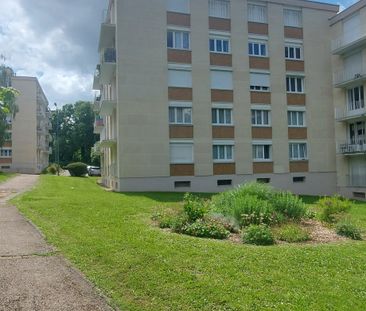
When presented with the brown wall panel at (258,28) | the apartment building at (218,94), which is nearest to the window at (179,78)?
the apartment building at (218,94)

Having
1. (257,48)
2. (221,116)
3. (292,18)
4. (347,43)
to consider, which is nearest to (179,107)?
(221,116)

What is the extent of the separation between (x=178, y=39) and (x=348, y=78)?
13710 millimetres

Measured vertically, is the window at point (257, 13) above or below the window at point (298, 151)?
above

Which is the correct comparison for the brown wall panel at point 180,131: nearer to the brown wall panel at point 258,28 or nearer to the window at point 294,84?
the window at point 294,84

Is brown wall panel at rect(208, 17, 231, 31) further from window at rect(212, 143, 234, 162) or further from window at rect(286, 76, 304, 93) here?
→ window at rect(212, 143, 234, 162)

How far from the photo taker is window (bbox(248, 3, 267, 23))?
3316 cm

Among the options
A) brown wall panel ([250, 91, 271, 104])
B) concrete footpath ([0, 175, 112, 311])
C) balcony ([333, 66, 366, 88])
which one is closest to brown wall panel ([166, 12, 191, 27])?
brown wall panel ([250, 91, 271, 104])

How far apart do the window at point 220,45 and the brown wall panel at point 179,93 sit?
389cm

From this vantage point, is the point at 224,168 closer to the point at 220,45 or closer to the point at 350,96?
the point at 220,45

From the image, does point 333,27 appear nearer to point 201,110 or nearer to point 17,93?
point 201,110

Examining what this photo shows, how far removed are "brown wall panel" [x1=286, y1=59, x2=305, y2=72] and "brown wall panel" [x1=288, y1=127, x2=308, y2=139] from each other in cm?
479

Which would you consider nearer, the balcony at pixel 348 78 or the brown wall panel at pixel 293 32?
the balcony at pixel 348 78

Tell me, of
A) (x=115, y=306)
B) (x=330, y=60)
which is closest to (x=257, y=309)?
(x=115, y=306)

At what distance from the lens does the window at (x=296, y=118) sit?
3359 centimetres
